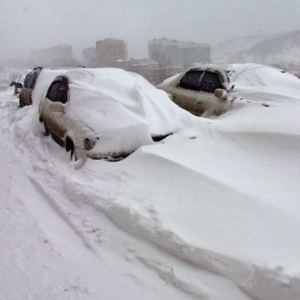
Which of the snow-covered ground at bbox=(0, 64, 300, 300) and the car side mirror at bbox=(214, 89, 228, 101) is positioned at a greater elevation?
the car side mirror at bbox=(214, 89, 228, 101)

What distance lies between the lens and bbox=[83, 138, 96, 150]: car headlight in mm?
5258

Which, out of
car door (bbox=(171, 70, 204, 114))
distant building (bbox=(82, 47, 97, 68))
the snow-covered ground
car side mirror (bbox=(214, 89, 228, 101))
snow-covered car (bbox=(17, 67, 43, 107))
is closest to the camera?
the snow-covered ground

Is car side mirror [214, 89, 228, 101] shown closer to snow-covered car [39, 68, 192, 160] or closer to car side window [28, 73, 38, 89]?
snow-covered car [39, 68, 192, 160]

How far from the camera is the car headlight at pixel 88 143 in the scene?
5258 millimetres

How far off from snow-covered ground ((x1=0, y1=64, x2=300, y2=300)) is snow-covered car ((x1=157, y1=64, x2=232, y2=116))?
5.24 ft

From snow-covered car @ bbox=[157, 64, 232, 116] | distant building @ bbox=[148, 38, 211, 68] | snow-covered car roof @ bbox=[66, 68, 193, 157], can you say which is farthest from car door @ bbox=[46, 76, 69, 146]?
distant building @ bbox=[148, 38, 211, 68]

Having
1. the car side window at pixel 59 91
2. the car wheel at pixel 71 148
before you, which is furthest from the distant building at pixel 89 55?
the car wheel at pixel 71 148

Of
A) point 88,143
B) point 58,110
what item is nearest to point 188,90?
point 58,110

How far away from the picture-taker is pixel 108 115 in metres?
5.68

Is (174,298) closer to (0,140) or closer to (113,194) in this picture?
(113,194)

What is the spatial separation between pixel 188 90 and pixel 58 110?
11.1 feet

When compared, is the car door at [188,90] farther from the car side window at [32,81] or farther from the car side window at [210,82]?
the car side window at [32,81]

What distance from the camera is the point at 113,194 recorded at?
13.7 feet

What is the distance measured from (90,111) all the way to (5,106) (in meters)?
9.35
